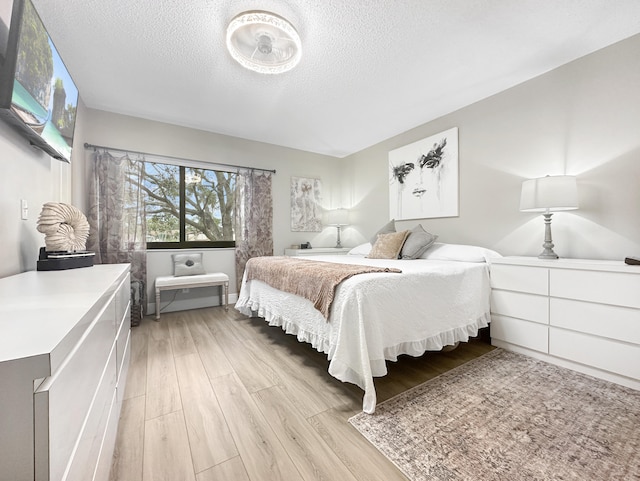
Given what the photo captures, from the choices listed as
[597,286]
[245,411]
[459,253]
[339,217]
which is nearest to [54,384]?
[245,411]

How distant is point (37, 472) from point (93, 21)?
270 cm

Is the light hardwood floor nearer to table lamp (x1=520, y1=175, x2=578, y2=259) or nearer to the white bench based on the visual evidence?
the white bench

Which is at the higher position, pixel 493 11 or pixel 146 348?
pixel 493 11

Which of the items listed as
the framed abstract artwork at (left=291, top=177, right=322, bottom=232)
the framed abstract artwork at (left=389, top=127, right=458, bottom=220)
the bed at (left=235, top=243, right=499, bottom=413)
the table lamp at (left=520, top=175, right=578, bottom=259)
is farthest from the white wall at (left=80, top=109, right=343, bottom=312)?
the table lamp at (left=520, top=175, right=578, bottom=259)

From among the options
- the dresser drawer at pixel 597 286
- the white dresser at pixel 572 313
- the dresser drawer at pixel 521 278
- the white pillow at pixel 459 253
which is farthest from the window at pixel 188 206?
the dresser drawer at pixel 597 286

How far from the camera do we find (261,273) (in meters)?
2.74

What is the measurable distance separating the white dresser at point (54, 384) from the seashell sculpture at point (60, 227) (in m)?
0.82

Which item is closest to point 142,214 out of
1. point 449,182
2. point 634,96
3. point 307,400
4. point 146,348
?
point 146,348

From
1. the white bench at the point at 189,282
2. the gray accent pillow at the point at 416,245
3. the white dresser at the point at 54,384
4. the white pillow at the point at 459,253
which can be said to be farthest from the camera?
the white bench at the point at 189,282

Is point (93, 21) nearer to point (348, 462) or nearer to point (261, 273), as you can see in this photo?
point (261, 273)

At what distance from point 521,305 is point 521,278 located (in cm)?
23

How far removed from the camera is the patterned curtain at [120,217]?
304 centimetres

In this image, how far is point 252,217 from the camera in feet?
13.2

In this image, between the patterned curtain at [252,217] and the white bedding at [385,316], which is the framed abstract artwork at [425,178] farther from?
the patterned curtain at [252,217]
